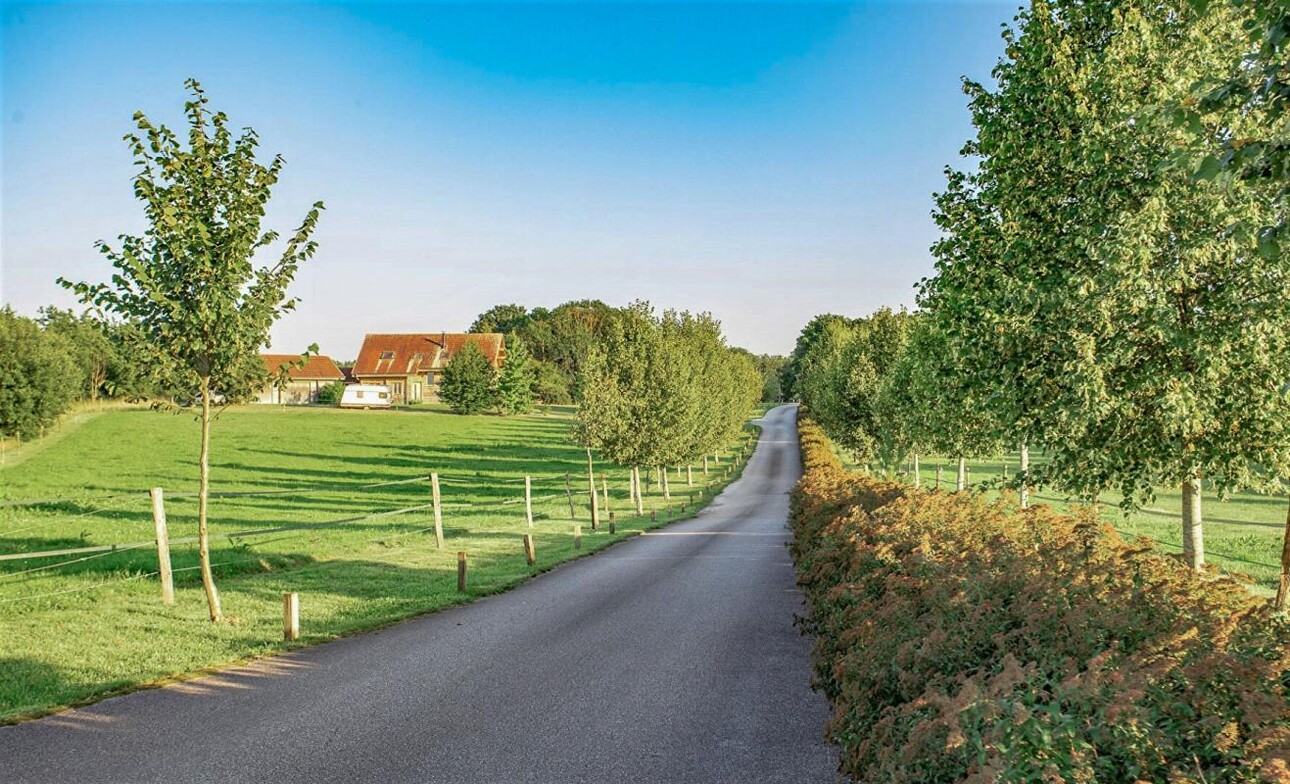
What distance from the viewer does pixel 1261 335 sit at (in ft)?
32.8

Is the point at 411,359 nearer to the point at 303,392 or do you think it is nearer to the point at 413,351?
the point at 413,351

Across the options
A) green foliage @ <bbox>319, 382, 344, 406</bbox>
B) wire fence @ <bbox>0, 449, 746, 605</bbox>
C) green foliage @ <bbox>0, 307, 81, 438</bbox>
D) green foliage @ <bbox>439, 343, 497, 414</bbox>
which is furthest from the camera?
green foliage @ <bbox>319, 382, 344, 406</bbox>

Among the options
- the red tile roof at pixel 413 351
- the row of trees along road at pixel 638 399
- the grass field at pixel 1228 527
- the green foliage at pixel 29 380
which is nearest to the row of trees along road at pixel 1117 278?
the grass field at pixel 1228 527

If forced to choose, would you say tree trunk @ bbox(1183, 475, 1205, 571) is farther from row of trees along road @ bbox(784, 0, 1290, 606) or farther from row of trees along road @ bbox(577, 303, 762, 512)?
row of trees along road @ bbox(577, 303, 762, 512)

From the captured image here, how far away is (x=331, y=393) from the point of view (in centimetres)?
10794

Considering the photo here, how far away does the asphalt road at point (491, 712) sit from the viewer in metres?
7.00

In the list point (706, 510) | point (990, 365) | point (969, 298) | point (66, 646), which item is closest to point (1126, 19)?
point (969, 298)

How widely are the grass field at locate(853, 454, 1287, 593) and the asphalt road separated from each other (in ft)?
20.7

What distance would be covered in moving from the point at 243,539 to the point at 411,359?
88505 millimetres

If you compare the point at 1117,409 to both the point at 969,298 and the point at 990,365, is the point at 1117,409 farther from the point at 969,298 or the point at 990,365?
the point at 969,298

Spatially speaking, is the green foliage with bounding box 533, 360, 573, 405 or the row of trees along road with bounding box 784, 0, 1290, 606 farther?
the green foliage with bounding box 533, 360, 573, 405

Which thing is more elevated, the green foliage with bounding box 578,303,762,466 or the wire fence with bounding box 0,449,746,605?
the green foliage with bounding box 578,303,762,466

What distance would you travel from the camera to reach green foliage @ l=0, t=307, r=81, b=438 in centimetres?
5084

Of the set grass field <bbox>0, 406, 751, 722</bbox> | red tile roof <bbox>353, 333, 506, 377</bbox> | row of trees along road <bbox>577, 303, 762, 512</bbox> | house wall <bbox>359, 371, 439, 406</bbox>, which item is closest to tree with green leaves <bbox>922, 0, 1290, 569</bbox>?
grass field <bbox>0, 406, 751, 722</bbox>
